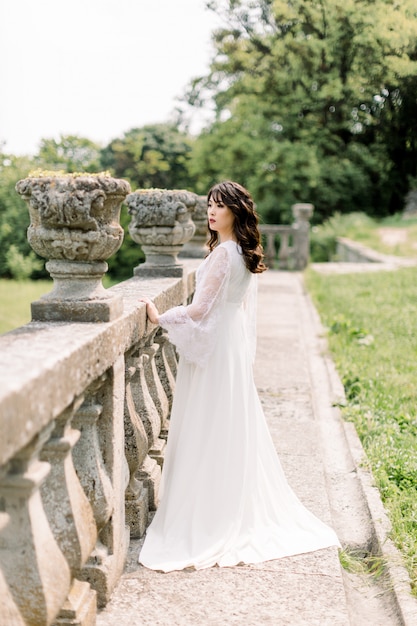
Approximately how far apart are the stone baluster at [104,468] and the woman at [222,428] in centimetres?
45

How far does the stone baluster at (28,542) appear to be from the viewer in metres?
1.82

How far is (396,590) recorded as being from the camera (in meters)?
2.86

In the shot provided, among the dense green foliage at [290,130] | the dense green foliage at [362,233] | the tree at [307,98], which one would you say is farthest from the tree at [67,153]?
the dense green foliage at [362,233]

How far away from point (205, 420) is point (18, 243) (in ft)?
75.6

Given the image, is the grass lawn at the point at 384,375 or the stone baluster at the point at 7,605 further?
the grass lawn at the point at 384,375

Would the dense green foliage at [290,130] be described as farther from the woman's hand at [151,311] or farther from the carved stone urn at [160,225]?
the woman's hand at [151,311]

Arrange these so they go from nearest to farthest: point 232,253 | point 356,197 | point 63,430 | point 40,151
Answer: point 63,430 → point 232,253 → point 356,197 → point 40,151

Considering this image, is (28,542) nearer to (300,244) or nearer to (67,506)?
(67,506)

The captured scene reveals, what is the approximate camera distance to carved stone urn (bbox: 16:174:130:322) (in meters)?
2.39

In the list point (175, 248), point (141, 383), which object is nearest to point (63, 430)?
point (141, 383)

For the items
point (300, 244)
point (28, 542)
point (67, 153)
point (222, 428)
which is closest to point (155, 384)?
point (222, 428)

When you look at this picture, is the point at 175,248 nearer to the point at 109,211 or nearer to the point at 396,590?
the point at 109,211

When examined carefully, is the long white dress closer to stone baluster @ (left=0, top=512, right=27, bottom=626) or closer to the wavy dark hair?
the wavy dark hair

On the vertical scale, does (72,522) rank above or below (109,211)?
below
